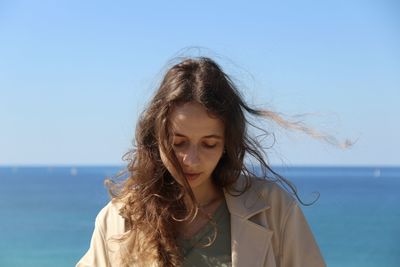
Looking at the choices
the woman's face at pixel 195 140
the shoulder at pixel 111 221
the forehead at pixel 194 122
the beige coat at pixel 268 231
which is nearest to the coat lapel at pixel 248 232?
the beige coat at pixel 268 231

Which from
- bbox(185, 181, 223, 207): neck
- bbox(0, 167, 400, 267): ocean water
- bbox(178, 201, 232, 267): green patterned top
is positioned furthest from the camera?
bbox(0, 167, 400, 267): ocean water

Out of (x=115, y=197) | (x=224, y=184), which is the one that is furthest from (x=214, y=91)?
Answer: (x=115, y=197)

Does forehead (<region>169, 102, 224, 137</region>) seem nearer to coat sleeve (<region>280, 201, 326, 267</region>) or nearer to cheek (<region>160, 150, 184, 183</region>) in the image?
cheek (<region>160, 150, 184, 183</region>)

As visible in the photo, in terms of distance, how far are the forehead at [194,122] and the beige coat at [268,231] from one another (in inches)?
12.5

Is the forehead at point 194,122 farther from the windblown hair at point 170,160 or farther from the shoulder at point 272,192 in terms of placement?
the shoulder at point 272,192

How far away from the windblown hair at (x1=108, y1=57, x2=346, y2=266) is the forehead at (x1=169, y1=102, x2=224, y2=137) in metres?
0.02

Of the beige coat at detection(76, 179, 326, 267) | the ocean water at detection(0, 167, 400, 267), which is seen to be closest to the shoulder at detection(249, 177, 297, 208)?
the beige coat at detection(76, 179, 326, 267)

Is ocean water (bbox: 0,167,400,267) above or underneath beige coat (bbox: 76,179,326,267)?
underneath

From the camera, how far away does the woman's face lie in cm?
288

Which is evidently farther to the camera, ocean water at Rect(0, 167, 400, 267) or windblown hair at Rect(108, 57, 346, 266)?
ocean water at Rect(0, 167, 400, 267)

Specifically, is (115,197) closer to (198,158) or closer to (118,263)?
(118,263)

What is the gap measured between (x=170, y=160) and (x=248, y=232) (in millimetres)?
420

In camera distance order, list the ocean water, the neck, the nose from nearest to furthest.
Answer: the nose → the neck → the ocean water

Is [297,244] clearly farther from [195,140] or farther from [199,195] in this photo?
[195,140]
